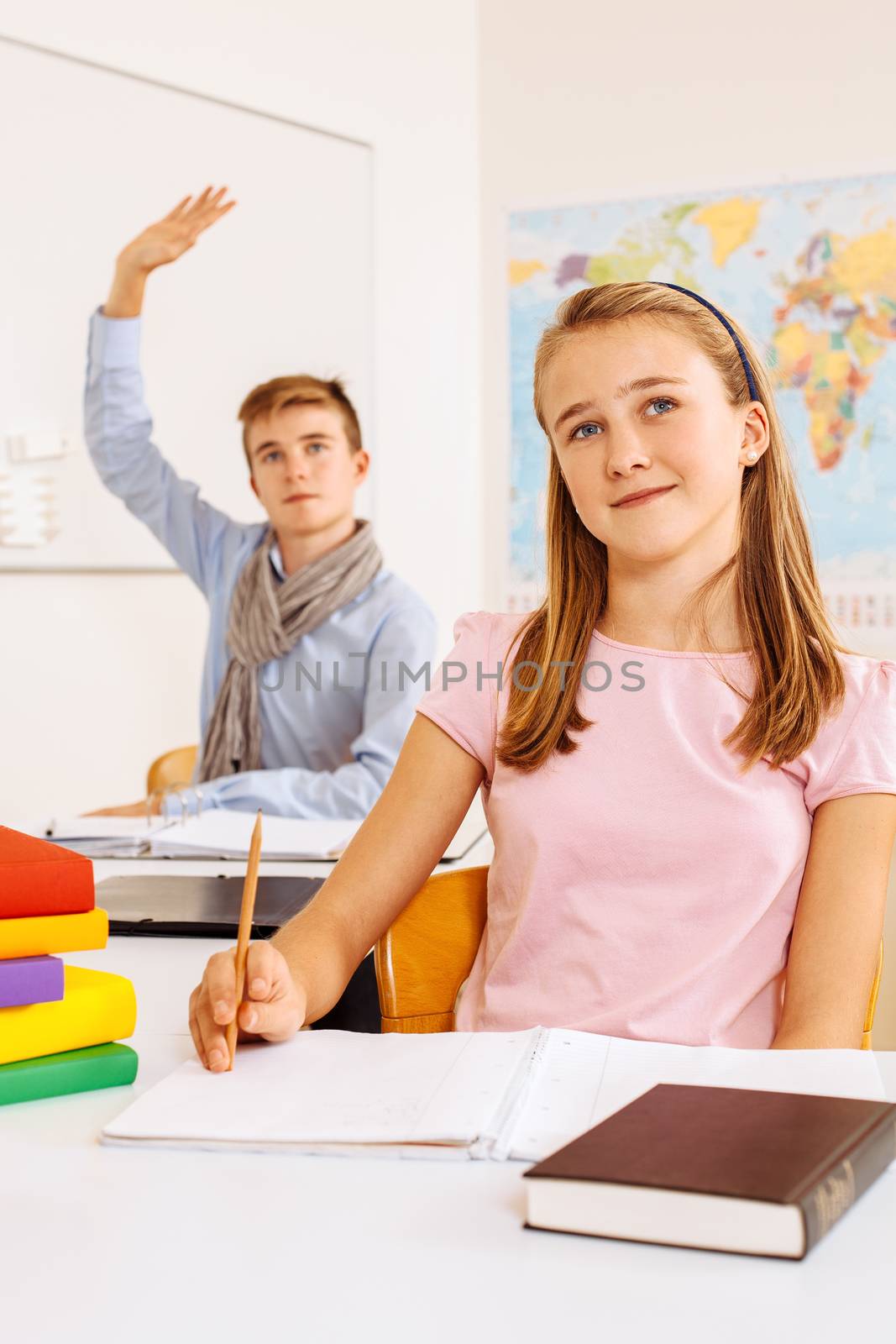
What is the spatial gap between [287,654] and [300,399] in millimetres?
499

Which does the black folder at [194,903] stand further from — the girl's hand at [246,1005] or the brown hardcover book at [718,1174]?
the brown hardcover book at [718,1174]

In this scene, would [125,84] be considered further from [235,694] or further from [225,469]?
[235,694]

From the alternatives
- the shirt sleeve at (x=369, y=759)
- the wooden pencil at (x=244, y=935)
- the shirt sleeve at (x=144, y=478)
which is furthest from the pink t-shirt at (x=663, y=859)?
the shirt sleeve at (x=144, y=478)

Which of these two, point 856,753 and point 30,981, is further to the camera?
point 856,753

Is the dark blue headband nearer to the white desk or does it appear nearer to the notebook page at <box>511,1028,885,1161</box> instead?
the notebook page at <box>511,1028,885,1161</box>

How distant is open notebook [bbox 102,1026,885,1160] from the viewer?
0.69 m

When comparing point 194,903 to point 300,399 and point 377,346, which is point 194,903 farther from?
point 377,346

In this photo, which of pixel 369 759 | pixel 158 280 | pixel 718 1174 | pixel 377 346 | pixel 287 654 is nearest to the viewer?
pixel 718 1174

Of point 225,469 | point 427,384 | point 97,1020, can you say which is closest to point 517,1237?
point 97,1020

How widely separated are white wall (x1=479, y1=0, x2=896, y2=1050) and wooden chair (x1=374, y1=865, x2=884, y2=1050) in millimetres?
2200

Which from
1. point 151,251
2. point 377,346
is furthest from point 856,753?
point 377,346

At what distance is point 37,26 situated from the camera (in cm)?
278

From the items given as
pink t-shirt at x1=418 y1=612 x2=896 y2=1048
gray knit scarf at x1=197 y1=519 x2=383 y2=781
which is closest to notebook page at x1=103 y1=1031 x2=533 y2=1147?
pink t-shirt at x1=418 y1=612 x2=896 y2=1048

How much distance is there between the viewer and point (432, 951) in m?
1.18
